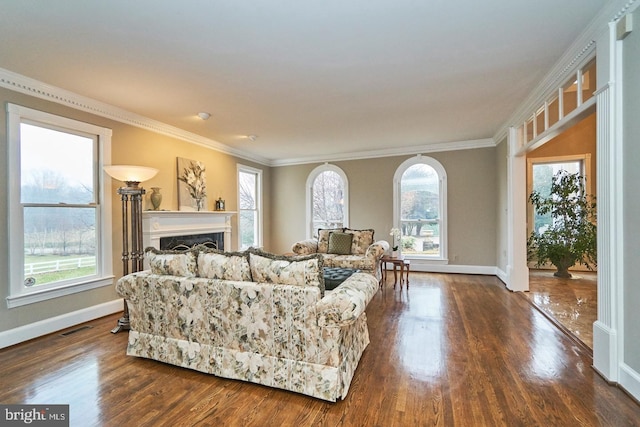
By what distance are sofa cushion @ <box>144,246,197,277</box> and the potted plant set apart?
5821 mm

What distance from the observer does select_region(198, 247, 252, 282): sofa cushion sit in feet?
7.39

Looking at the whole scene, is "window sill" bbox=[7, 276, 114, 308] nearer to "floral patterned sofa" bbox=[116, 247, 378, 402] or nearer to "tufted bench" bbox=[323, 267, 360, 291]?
"floral patterned sofa" bbox=[116, 247, 378, 402]

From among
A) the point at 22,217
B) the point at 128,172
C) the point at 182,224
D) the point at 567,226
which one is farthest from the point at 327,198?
the point at 22,217

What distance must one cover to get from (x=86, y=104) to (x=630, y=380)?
5621 mm

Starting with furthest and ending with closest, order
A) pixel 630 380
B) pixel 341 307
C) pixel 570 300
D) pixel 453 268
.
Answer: pixel 453 268, pixel 570 300, pixel 630 380, pixel 341 307

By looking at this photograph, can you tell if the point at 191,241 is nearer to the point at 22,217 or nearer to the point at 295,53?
the point at 22,217

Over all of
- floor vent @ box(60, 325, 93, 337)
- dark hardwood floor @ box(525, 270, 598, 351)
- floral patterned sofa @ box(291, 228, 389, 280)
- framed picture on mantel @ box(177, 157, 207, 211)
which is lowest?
floor vent @ box(60, 325, 93, 337)

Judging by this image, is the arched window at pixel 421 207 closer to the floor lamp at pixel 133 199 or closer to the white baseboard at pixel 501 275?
the white baseboard at pixel 501 275

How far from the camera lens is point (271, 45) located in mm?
2430

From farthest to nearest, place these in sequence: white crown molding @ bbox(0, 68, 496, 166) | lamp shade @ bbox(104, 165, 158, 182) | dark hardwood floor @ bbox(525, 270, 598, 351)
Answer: lamp shade @ bbox(104, 165, 158, 182)
dark hardwood floor @ bbox(525, 270, 598, 351)
white crown molding @ bbox(0, 68, 496, 166)

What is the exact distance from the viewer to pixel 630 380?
1.97m

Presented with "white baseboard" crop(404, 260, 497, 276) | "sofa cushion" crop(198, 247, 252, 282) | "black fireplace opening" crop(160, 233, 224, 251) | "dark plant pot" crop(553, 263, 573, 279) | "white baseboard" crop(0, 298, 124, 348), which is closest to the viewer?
"sofa cushion" crop(198, 247, 252, 282)

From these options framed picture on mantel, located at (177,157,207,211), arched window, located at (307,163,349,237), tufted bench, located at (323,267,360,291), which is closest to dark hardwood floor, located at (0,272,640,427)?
tufted bench, located at (323,267,360,291)

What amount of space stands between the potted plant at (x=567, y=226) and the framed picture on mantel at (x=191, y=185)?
6004mm
